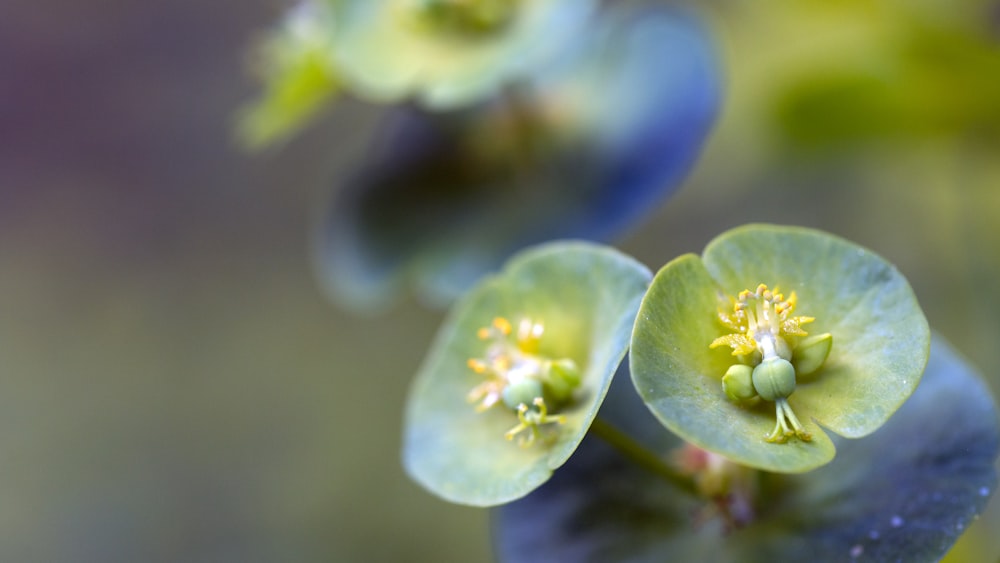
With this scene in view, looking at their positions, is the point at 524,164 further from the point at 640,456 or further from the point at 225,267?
the point at 225,267

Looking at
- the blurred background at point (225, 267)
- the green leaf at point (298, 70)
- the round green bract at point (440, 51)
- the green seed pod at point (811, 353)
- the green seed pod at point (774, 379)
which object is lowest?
the green seed pod at point (774, 379)

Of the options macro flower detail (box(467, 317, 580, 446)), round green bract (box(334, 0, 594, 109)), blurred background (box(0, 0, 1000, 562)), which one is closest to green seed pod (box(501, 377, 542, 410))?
macro flower detail (box(467, 317, 580, 446))

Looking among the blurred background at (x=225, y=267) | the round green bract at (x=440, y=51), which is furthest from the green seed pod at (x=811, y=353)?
the blurred background at (x=225, y=267)

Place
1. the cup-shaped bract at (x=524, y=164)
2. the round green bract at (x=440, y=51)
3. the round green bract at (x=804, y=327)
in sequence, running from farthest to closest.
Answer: the cup-shaped bract at (x=524, y=164)
the round green bract at (x=440, y=51)
the round green bract at (x=804, y=327)

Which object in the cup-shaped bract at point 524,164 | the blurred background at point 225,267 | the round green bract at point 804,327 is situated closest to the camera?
the round green bract at point 804,327

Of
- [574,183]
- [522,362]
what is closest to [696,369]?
[522,362]

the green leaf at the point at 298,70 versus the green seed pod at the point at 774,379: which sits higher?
the green leaf at the point at 298,70

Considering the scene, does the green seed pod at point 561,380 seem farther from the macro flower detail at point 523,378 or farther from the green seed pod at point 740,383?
the green seed pod at point 740,383

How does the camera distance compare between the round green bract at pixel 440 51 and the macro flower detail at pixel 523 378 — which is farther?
the round green bract at pixel 440 51
